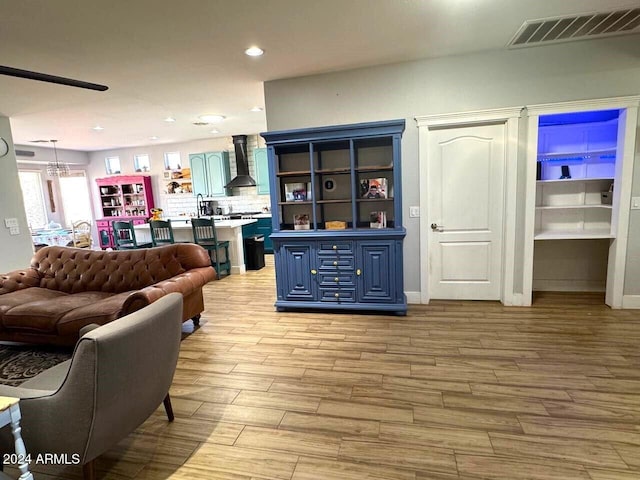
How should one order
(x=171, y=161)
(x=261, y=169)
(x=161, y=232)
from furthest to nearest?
(x=171, y=161), (x=261, y=169), (x=161, y=232)

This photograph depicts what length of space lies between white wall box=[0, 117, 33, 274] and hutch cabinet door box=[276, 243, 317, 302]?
4.06 m

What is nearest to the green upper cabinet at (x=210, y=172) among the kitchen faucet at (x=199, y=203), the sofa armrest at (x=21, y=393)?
the kitchen faucet at (x=199, y=203)

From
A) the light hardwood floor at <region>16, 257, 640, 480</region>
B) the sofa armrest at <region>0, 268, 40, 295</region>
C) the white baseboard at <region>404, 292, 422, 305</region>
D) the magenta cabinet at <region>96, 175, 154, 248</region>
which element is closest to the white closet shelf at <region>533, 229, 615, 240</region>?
the light hardwood floor at <region>16, 257, 640, 480</region>

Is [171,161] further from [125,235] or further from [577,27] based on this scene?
[577,27]

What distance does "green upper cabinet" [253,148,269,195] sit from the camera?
8.02 metres

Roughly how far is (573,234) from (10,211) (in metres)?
7.39

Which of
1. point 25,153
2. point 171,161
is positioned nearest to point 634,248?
point 171,161

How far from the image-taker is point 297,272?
404cm

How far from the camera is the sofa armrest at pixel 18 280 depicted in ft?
12.0

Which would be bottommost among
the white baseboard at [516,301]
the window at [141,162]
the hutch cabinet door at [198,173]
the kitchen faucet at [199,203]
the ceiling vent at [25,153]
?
the white baseboard at [516,301]

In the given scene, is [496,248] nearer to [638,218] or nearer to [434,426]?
[638,218]

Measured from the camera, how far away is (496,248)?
13.0 ft

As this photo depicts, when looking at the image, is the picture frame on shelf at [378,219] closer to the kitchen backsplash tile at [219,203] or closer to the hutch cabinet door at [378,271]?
the hutch cabinet door at [378,271]

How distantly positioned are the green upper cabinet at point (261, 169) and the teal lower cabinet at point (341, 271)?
4.41 meters
